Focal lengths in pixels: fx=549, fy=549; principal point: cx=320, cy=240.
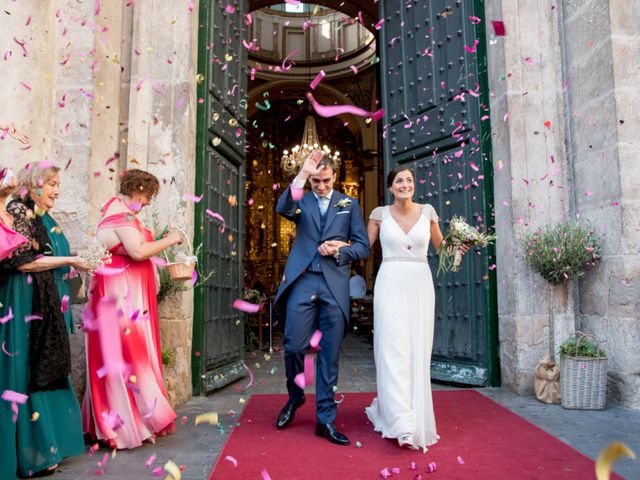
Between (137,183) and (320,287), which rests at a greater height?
(137,183)

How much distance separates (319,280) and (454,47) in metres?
3.35

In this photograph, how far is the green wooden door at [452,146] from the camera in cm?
539

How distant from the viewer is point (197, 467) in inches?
118

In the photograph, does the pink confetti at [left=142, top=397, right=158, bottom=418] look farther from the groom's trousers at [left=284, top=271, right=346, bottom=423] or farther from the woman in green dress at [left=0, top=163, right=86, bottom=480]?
A: the groom's trousers at [left=284, top=271, right=346, bottom=423]

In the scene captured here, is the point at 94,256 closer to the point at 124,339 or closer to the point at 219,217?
the point at 124,339

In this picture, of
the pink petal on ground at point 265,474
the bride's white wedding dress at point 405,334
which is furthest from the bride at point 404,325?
the pink petal on ground at point 265,474

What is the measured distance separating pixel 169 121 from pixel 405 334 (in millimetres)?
2992

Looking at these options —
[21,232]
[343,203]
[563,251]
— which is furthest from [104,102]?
[563,251]

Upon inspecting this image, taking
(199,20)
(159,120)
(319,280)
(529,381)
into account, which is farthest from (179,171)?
(529,381)

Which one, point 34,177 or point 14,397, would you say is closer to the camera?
point 14,397

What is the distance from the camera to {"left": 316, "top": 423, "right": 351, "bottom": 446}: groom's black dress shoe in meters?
3.43

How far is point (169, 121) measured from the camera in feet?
16.6

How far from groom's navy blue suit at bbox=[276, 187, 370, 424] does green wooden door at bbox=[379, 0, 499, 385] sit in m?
2.11

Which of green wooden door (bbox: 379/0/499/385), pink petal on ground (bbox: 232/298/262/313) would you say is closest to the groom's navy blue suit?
pink petal on ground (bbox: 232/298/262/313)
